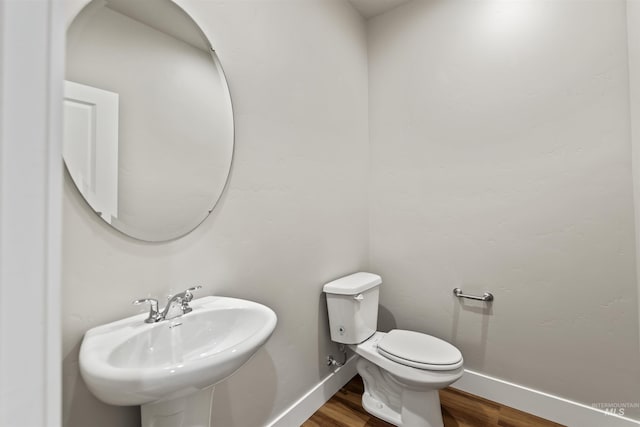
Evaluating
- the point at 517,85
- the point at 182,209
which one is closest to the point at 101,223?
the point at 182,209

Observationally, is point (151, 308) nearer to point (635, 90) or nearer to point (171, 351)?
point (171, 351)

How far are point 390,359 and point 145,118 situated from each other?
152 cm

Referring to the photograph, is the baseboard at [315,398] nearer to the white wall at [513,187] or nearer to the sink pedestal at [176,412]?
the white wall at [513,187]

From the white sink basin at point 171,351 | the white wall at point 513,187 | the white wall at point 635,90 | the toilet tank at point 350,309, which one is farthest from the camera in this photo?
the toilet tank at point 350,309

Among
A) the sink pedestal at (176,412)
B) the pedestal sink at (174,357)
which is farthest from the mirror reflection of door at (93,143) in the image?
the sink pedestal at (176,412)

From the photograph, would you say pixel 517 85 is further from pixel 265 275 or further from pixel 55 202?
pixel 55 202

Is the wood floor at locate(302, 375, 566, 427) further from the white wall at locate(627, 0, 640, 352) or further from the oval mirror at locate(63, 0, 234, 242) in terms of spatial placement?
the oval mirror at locate(63, 0, 234, 242)

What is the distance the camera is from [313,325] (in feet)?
5.36

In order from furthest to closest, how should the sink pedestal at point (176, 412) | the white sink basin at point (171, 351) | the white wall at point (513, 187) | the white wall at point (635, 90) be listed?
the white wall at point (513, 187), the white wall at point (635, 90), the sink pedestal at point (176, 412), the white sink basin at point (171, 351)

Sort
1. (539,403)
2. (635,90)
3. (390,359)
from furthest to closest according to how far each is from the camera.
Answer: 1. (539,403)
2. (390,359)
3. (635,90)

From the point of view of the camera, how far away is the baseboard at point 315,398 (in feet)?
4.67

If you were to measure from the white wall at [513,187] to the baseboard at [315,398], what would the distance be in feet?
1.59

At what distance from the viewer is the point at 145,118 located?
0.99m

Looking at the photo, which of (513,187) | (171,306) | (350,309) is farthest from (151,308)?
(513,187)
